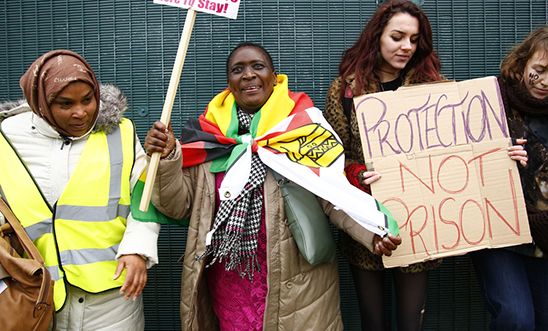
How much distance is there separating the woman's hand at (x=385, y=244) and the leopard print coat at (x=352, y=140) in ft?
1.14

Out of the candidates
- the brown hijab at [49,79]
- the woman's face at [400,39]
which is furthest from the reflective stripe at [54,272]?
the woman's face at [400,39]

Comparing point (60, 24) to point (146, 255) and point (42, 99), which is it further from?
point (146, 255)

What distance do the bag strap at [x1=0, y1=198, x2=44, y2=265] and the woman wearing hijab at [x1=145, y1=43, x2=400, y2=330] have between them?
504mm

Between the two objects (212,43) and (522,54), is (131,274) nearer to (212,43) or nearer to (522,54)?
(212,43)

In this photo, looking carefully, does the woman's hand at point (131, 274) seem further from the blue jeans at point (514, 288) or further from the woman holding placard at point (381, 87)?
the blue jeans at point (514, 288)

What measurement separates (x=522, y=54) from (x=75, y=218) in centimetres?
218

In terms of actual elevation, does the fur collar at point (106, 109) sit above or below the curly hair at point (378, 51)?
below

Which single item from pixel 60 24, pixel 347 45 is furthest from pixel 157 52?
pixel 347 45

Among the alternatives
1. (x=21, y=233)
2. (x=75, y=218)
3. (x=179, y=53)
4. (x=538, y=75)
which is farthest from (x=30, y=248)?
(x=538, y=75)

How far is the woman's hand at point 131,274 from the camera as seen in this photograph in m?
2.19

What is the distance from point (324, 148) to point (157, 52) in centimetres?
164

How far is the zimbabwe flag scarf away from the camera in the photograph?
2334 mm

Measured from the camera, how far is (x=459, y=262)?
3574mm

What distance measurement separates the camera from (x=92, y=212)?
2.25 meters
